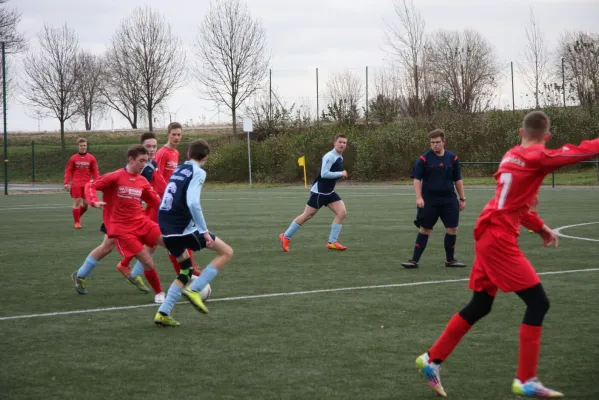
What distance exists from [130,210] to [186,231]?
139 centimetres

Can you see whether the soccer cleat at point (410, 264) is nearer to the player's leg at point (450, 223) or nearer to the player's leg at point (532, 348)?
the player's leg at point (450, 223)

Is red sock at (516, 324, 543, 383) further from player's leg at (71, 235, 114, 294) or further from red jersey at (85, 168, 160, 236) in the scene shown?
player's leg at (71, 235, 114, 294)

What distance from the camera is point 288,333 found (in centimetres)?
698

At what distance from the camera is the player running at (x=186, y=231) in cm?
727

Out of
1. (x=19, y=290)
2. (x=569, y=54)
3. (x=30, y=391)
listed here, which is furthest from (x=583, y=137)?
(x=30, y=391)

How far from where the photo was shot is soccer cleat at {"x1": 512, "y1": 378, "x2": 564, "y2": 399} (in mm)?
4914

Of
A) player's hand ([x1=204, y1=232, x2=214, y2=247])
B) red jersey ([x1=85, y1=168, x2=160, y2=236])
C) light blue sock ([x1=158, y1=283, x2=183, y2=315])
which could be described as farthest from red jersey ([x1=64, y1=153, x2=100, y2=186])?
player's hand ([x1=204, y1=232, x2=214, y2=247])

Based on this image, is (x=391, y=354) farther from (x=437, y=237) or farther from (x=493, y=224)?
(x=437, y=237)

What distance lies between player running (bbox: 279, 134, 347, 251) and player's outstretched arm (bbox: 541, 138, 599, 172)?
8046 mm

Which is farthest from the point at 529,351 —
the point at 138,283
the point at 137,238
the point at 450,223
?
the point at 450,223

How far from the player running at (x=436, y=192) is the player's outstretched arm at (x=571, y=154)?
18.9 feet

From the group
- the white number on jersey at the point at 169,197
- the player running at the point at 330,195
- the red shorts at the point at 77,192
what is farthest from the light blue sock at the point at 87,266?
the red shorts at the point at 77,192

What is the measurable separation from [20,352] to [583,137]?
124 feet

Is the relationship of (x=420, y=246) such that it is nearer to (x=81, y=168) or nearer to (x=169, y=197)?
(x=169, y=197)
